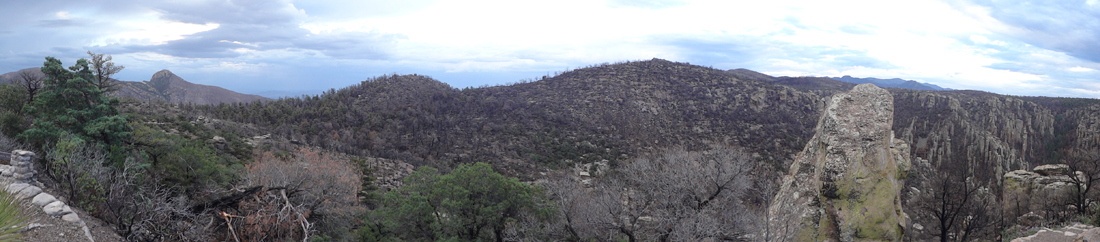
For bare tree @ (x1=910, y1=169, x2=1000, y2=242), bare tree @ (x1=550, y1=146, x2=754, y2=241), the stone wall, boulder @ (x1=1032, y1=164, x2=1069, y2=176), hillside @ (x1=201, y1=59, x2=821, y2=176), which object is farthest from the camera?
hillside @ (x1=201, y1=59, x2=821, y2=176)

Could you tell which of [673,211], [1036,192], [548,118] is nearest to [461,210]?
[673,211]

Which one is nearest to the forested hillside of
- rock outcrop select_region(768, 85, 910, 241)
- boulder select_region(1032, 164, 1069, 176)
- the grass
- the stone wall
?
boulder select_region(1032, 164, 1069, 176)

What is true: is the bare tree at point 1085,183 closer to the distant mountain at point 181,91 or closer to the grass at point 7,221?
the grass at point 7,221

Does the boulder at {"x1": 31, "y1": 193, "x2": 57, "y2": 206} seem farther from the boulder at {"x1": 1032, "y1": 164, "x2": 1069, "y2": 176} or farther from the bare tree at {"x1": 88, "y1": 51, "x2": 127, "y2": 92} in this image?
the boulder at {"x1": 1032, "y1": 164, "x2": 1069, "y2": 176}

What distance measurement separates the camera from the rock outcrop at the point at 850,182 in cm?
852

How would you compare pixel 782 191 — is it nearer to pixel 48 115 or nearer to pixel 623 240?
pixel 623 240

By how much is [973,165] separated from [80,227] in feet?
143

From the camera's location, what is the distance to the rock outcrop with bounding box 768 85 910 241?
8523 millimetres

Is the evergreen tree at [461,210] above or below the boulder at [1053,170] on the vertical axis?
below

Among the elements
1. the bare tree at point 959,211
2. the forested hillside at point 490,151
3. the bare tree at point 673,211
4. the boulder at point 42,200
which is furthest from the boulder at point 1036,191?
→ the boulder at point 42,200

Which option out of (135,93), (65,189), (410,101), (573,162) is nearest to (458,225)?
(65,189)

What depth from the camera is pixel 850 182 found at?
8.73m

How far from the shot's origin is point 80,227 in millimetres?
8125

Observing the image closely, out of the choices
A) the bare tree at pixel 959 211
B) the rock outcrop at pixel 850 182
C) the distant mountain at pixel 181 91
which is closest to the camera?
the rock outcrop at pixel 850 182
